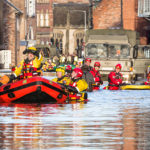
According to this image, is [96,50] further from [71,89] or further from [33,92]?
[33,92]

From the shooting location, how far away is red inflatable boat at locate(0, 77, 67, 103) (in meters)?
23.3

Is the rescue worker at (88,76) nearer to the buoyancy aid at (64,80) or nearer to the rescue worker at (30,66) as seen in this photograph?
the buoyancy aid at (64,80)

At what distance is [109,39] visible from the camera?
140 feet

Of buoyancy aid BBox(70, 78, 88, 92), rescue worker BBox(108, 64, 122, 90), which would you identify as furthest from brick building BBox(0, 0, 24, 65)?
buoyancy aid BBox(70, 78, 88, 92)

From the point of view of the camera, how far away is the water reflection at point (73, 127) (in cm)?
1164

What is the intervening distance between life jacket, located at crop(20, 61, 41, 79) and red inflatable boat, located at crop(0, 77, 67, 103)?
40.7 inches

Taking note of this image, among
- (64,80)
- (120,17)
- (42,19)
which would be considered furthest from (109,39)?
(42,19)

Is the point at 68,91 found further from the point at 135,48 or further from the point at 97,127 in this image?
the point at 135,48

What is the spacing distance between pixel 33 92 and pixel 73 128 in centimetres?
905

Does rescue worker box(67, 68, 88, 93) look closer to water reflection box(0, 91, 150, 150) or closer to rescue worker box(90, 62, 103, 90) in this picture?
water reflection box(0, 91, 150, 150)

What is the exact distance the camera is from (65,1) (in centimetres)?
13788

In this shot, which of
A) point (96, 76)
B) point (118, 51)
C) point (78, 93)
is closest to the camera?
point (78, 93)

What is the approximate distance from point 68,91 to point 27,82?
7.76ft

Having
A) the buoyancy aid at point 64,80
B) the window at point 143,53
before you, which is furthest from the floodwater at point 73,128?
the window at point 143,53
